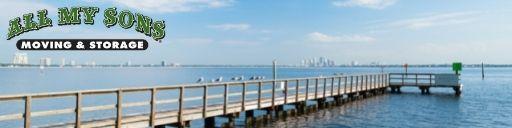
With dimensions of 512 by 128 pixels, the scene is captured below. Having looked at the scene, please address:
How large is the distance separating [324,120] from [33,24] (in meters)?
12.6

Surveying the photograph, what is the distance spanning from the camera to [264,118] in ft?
79.0

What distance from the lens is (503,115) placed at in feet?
96.7

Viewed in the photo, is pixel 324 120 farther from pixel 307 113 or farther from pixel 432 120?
pixel 432 120

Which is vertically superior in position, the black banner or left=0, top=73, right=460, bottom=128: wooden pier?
the black banner

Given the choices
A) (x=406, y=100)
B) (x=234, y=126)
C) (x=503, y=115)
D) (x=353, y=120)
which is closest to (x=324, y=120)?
(x=353, y=120)

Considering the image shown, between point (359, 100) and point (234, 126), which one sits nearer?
point (234, 126)

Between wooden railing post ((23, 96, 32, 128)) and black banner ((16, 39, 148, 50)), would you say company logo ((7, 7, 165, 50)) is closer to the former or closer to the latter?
black banner ((16, 39, 148, 50))

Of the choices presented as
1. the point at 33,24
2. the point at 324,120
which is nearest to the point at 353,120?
the point at 324,120

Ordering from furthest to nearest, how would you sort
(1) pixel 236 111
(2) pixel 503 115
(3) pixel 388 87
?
1. (3) pixel 388 87
2. (2) pixel 503 115
3. (1) pixel 236 111

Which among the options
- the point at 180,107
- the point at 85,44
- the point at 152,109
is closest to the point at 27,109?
the point at 152,109

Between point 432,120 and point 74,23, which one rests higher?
point 74,23

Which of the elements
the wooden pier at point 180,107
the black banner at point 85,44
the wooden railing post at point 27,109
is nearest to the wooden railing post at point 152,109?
the wooden pier at point 180,107

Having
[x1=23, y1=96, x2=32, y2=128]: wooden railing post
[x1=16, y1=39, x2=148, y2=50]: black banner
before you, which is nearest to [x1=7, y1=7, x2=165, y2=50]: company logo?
[x1=16, y1=39, x2=148, y2=50]: black banner

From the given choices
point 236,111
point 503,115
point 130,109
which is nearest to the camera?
point 236,111
